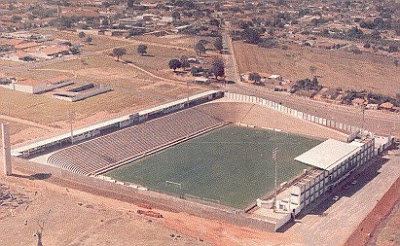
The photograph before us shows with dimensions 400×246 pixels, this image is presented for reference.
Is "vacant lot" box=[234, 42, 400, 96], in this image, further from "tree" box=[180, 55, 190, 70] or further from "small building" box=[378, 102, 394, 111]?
"tree" box=[180, 55, 190, 70]

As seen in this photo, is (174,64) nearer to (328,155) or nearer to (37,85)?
(37,85)

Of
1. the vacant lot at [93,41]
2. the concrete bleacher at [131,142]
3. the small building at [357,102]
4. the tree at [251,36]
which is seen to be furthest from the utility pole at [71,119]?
the tree at [251,36]

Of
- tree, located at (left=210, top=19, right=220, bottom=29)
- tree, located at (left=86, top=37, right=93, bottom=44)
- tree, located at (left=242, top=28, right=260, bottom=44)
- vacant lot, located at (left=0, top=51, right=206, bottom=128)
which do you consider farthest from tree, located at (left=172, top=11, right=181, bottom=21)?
vacant lot, located at (left=0, top=51, right=206, bottom=128)

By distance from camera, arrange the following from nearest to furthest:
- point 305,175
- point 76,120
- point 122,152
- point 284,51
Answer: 1. point 305,175
2. point 122,152
3. point 76,120
4. point 284,51

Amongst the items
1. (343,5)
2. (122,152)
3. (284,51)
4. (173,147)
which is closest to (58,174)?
(122,152)

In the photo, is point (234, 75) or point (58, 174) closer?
point (58, 174)

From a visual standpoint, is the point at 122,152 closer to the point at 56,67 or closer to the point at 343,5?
the point at 56,67
